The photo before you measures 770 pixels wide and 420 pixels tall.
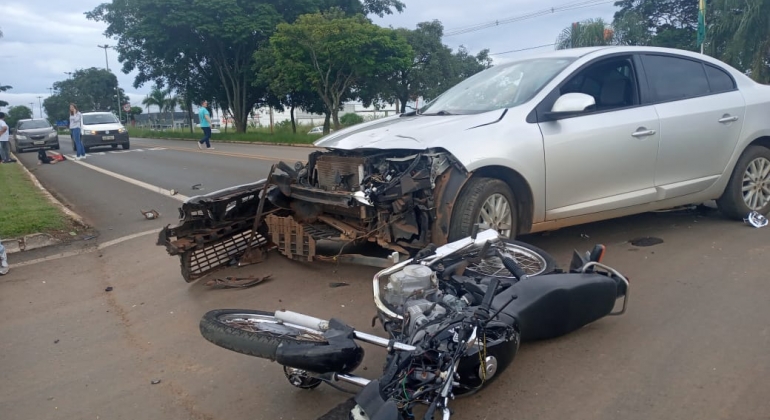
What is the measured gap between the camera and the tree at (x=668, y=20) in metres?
35.5

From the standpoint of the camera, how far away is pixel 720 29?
23.5 meters

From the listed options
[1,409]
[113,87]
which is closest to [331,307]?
[1,409]

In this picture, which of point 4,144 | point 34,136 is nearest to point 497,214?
point 4,144

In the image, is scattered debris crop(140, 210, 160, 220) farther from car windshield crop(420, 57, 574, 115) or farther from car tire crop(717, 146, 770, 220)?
car tire crop(717, 146, 770, 220)

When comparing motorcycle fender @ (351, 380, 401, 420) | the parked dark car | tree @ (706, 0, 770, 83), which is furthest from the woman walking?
tree @ (706, 0, 770, 83)

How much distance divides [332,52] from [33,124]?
563 inches

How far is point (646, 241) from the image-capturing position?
580 cm

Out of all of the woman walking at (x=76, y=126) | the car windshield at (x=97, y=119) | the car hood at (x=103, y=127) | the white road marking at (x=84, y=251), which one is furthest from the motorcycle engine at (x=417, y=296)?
the car windshield at (x=97, y=119)

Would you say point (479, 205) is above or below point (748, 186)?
above

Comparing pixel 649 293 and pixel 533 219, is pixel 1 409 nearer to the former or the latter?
pixel 533 219

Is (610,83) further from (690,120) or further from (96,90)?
(96,90)

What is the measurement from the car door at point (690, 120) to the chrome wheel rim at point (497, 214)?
165 centimetres

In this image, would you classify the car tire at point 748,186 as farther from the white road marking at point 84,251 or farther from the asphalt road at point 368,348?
the white road marking at point 84,251

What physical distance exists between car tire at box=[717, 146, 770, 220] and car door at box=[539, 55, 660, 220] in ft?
3.83
